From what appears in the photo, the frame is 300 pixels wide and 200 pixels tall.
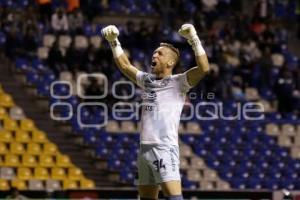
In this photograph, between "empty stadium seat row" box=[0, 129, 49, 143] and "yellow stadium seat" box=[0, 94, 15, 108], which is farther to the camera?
"yellow stadium seat" box=[0, 94, 15, 108]

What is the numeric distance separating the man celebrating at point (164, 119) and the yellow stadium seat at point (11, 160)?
1097cm

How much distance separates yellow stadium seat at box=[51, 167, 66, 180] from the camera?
1875 centimetres

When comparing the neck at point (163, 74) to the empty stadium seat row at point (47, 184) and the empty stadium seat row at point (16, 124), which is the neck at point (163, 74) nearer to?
the empty stadium seat row at point (47, 184)

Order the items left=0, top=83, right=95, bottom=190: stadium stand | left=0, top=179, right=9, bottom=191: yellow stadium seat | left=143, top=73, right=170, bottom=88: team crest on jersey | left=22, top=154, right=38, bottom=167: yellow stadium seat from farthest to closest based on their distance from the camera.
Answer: left=22, top=154, right=38, bottom=167: yellow stadium seat → left=0, top=83, right=95, bottom=190: stadium stand → left=0, top=179, right=9, bottom=191: yellow stadium seat → left=143, top=73, right=170, bottom=88: team crest on jersey

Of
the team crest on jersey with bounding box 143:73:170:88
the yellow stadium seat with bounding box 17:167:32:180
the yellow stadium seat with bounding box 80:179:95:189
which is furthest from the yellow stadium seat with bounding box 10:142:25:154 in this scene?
the team crest on jersey with bounding box 143:73:170:88

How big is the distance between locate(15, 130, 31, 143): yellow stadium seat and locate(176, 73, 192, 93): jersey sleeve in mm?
11365

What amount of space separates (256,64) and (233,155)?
7.43 feet

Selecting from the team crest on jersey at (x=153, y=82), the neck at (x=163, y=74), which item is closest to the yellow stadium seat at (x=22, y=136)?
the team crest on jersey at (x=153, y=82)

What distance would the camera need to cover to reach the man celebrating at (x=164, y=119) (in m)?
7.68

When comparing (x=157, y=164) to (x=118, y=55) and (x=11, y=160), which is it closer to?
(x=118, y=55)

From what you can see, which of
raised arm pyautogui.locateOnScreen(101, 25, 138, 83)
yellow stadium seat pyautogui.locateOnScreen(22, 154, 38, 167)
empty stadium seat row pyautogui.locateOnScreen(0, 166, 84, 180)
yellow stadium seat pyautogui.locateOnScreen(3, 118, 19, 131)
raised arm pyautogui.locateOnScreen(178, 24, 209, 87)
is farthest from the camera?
yellow stadium seat pyautogui.locateOnScreen(3, 118, 19, 131)

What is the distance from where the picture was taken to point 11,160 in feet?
61.1

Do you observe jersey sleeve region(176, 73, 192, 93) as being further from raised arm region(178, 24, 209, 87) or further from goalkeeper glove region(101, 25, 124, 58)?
goalkeeper glove region(101, 25, 124, 58)

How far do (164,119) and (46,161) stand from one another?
11354mm
